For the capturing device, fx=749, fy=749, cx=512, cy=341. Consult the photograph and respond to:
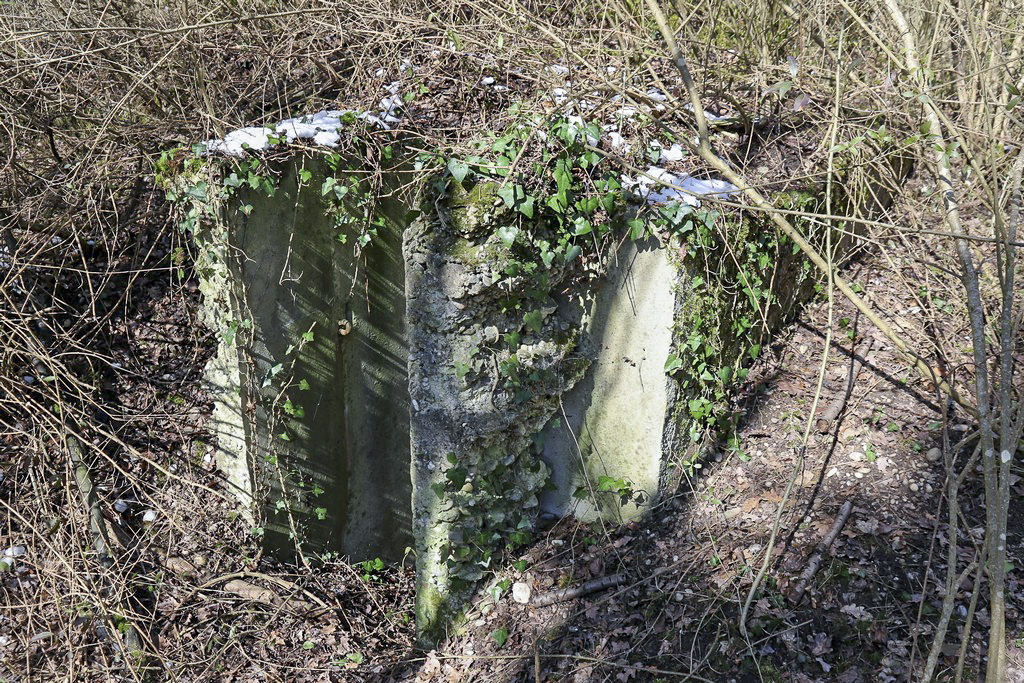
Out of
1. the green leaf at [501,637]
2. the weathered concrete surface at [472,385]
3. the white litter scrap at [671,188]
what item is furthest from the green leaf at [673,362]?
the green leaf at [501,637]

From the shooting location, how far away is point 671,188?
377cm

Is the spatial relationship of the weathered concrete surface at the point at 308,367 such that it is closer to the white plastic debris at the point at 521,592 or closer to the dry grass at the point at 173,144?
the dry grass at the point at 173,144

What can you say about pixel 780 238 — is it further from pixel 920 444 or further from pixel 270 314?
pixel 270 314

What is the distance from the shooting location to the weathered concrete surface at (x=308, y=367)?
4684 mm

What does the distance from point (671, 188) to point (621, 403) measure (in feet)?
3.98

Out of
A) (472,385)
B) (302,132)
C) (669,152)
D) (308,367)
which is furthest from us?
(308,367)

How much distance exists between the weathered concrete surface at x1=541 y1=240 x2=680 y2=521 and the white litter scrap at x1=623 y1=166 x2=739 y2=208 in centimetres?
24

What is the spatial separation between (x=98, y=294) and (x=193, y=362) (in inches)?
28.5

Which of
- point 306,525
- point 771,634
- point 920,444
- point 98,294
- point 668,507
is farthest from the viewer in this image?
point 306,525

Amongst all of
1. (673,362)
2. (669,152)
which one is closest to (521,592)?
(673,362)

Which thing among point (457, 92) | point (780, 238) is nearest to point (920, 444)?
point (780, 238)

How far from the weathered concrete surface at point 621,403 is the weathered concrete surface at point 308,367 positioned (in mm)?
1617

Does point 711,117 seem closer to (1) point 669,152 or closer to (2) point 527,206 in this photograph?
(1) point 669,152

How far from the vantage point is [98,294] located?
4.76 meters
